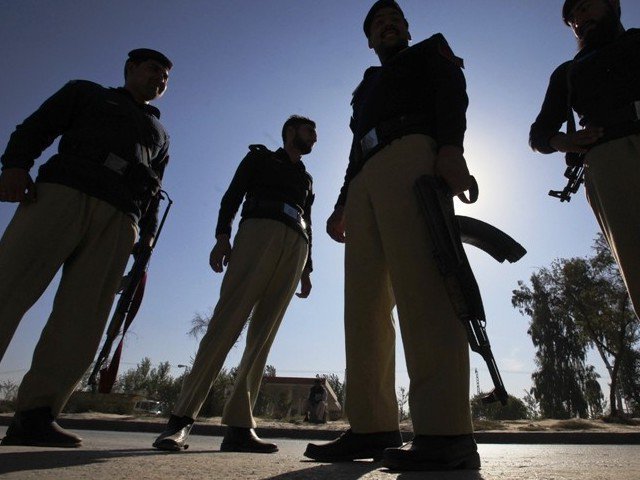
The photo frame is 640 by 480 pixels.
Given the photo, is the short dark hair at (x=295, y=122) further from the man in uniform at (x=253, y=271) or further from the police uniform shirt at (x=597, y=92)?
the police uniform shirt at (x=597, y=92)

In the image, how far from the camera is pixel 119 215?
2820mm

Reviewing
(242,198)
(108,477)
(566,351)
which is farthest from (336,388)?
(108,477)

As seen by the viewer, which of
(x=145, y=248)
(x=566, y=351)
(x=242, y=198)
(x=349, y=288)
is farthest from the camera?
(x=566, y=351)

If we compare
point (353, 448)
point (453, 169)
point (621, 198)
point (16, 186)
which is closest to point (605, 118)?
point (621, 198)

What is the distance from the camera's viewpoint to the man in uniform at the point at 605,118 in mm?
2176

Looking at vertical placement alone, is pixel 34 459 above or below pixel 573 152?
below

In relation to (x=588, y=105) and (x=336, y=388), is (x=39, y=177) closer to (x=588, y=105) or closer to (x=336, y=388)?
(x=588, y=105)

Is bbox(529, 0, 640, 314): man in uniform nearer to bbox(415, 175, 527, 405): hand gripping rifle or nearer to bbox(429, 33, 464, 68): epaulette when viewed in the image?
bbox(415, 175, 527, 405): hand gripping rifle

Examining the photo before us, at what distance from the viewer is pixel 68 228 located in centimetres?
255

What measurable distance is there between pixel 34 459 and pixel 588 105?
314 centimetres

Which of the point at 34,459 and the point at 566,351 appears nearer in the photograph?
the point at 34,459

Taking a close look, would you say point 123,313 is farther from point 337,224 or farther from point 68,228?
point 337,224

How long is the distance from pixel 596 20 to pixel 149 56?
3053 millimetres

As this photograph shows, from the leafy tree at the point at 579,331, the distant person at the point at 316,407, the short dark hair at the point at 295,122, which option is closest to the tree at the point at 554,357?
the leafy tree at the point at 579,331
